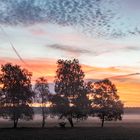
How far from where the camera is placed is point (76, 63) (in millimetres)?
121688

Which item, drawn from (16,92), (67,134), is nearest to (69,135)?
(67,134)

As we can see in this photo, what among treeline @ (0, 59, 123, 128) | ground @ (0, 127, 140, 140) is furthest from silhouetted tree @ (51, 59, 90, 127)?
ground @ (0, 127, 140, 140)

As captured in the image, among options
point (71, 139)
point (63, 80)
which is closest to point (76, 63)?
point (63, 80)

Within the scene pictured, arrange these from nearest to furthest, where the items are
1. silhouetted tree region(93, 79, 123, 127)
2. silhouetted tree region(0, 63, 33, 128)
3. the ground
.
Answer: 1. the ground
2. silhouetted tree region(0, 63, 33, 128)
3. silhouetted tree region(93, 79, 123, 127)

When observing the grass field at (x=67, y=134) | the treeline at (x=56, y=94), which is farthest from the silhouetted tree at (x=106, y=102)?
the grass field at (x=67, y=134)

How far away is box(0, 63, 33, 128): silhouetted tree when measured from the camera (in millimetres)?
111562

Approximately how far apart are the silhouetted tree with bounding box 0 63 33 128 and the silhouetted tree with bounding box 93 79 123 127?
21163mm

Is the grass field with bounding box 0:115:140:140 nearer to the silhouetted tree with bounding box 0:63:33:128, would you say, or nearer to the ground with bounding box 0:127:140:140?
the ground with bounding box 0:127:140:140

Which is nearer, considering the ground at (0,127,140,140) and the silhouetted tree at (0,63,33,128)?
the ground at (0,127,140,140)

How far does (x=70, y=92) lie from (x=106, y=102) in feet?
50.2

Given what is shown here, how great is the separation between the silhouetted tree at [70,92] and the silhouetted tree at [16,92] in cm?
737

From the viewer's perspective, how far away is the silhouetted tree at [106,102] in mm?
128375

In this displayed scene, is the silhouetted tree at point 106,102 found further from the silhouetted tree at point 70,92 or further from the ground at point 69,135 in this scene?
the ground at point 69,135

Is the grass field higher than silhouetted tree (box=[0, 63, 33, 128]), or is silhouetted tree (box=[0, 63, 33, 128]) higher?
silhouetted tree (box=[0, 63, 33, 128])
